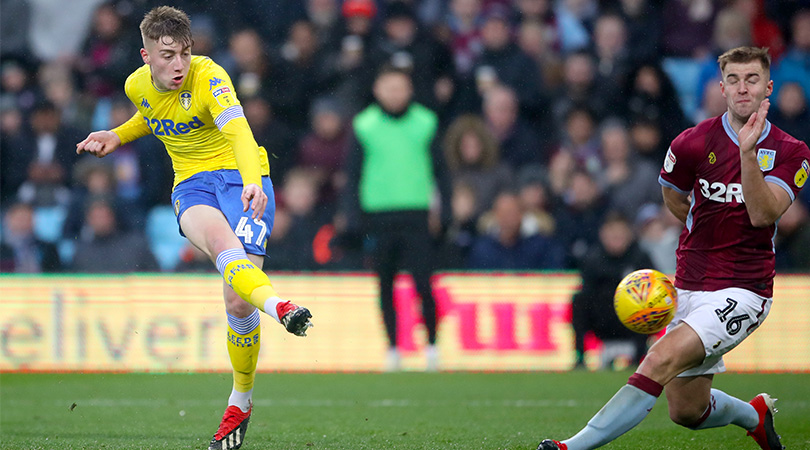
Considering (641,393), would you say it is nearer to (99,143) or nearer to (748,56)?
(748,56)

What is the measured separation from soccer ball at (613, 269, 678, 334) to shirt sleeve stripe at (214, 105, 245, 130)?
2.29 m

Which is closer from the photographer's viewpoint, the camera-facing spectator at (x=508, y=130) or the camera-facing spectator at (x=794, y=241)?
the camera-facing spectator at (x=794, y=241)

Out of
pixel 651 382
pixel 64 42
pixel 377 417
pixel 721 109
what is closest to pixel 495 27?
pixel 721 109

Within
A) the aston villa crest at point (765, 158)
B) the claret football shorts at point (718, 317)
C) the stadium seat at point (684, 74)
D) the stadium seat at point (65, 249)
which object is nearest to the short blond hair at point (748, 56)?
the aston villa crest at point (765, 158)

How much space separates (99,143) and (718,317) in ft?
11.9

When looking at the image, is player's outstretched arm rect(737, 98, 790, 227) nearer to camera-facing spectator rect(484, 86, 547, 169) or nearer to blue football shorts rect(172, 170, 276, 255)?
blue football shorts rect(172, 170, 276, 255)

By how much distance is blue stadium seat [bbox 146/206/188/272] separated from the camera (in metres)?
12.7

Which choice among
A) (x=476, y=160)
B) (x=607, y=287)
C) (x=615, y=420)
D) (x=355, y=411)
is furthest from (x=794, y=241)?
(x=615, y=420)

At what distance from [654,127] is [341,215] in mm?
4344

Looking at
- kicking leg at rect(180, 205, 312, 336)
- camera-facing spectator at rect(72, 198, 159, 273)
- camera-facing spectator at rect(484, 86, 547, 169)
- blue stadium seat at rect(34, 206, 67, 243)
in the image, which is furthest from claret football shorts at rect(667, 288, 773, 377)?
blue stadium seat at rect(34, 206, 67, 243)

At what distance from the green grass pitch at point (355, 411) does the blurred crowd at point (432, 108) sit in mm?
2046

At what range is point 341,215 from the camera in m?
11.2

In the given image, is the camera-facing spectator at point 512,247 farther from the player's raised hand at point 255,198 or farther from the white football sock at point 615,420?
the white football sock at point 615,420

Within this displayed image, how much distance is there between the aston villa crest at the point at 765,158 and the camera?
5.03 meters
